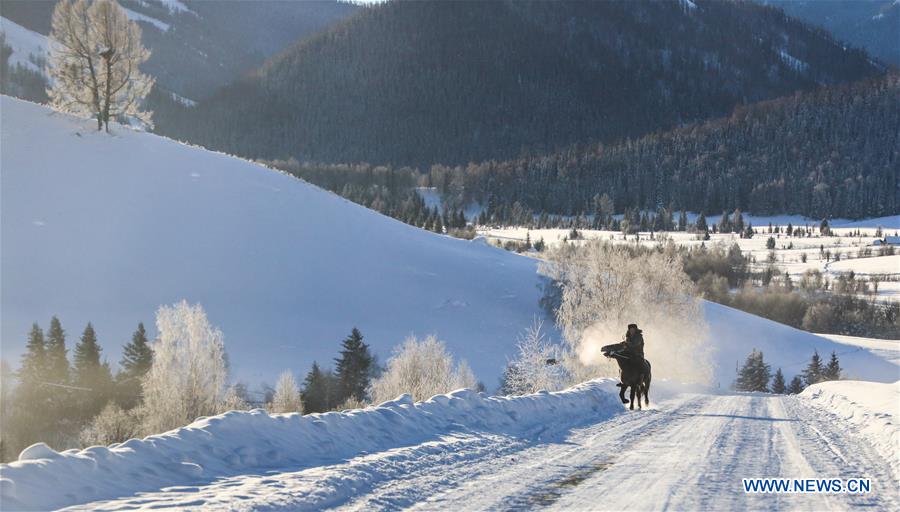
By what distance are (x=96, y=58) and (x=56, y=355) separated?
30.0m

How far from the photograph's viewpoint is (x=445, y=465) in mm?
8969

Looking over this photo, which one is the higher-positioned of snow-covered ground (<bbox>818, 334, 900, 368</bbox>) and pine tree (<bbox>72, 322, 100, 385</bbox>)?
pine tree (<bbox>72, 322, 100, 385</bbox>)

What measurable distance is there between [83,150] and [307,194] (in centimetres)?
2286

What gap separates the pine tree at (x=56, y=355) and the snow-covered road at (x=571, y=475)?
38775 mm

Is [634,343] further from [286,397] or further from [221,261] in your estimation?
[221,261]

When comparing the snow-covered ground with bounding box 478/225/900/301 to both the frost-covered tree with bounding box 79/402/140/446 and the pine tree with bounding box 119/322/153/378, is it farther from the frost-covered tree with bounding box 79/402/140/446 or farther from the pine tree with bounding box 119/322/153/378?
the frost-covered tree with bounding box 79/402/140/446

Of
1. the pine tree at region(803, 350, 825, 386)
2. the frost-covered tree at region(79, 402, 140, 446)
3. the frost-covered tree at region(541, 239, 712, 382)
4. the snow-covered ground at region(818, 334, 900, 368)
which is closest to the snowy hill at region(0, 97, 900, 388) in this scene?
the frost-covered tree at region(541, 239, 712, 382)

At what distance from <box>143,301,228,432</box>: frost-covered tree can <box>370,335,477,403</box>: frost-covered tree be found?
10.1 m

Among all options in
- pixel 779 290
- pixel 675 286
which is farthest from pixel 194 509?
pixel 779 290

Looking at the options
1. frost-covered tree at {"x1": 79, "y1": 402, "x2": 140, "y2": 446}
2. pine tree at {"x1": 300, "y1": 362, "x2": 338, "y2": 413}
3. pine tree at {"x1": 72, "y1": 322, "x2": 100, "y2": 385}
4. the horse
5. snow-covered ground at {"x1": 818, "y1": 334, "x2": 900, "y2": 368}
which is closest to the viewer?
the horse

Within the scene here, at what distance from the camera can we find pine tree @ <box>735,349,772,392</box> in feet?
248

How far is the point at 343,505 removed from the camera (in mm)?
6918

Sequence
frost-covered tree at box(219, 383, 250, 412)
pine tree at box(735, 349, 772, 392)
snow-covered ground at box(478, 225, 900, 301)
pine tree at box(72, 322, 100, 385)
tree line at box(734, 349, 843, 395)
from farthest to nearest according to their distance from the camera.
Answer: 1. snow-covered ground at box(478, 225, 900, 301)
2. pine tree at box(735, 349, 772, 392)
3. tree line at box(734, 349, 843, 395)
4. pine tree at box(72, 322, 100, 385)
5. frost-covered tree at box(219, 383, 250, 412)

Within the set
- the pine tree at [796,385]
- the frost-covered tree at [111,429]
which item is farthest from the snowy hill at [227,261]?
the frost-covered tree at [111,429]
